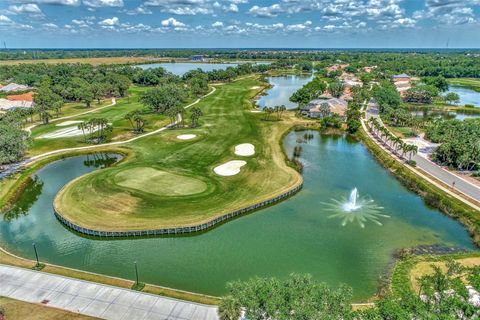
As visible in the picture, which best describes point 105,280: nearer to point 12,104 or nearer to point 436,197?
point 436,197

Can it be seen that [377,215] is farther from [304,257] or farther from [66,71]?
[66,71]

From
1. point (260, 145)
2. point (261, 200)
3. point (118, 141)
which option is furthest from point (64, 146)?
point (261, 200)

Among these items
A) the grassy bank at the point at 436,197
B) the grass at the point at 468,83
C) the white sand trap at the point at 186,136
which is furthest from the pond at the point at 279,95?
the grass at the point at 468,83

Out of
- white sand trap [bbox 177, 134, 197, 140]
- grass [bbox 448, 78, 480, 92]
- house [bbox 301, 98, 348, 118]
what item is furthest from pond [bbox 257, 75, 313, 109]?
grass [bbox 448, 78, 480, 92]

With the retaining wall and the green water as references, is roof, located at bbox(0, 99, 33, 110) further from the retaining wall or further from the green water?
the retaining wall

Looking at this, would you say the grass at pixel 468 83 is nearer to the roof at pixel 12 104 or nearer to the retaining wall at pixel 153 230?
the retaining wall at pixel 153 230

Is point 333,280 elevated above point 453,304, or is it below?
below
